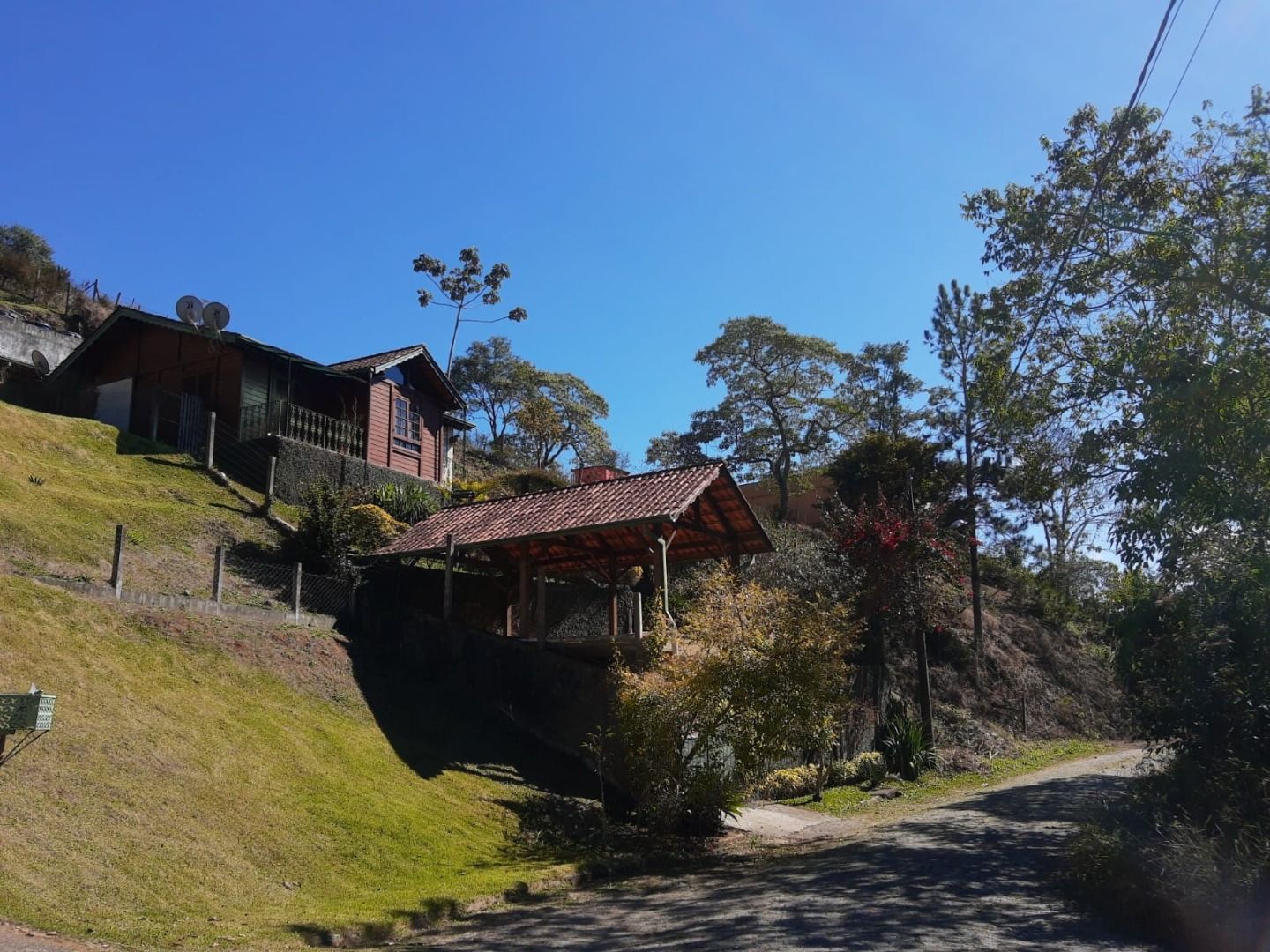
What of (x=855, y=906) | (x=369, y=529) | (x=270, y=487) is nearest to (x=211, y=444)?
(x=270, y=487)

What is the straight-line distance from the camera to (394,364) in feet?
100

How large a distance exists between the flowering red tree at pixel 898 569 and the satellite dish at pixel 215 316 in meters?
17.3

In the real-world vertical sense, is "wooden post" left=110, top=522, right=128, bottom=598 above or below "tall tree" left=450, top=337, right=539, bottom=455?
below

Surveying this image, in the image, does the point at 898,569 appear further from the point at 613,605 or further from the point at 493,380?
the point at 493,380

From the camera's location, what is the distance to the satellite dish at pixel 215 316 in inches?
1028

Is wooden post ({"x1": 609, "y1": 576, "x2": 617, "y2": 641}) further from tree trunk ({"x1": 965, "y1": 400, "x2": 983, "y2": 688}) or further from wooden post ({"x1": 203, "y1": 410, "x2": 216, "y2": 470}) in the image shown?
tree trunk ({"x1": 965, "y1": 400, "x2": 983, "y2": 688})

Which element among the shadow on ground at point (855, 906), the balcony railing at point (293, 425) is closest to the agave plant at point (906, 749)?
the shadow on ground at point (855, 906)

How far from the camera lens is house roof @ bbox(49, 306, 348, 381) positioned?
26.5 metres

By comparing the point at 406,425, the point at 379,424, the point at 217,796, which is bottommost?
the point at 217,796

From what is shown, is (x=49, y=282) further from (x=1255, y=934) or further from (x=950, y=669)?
(x=1255, y=934)

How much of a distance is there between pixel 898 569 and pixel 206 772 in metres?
16.4

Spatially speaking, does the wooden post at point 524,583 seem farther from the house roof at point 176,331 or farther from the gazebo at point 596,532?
the house roof at point 176,331

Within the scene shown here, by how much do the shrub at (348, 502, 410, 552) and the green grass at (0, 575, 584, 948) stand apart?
4.37m

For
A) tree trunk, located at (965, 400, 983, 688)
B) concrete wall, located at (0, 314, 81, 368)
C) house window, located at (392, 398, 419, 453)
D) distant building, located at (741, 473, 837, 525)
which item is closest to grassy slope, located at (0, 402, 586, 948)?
house window, located at (392, 398, 419, 453)
